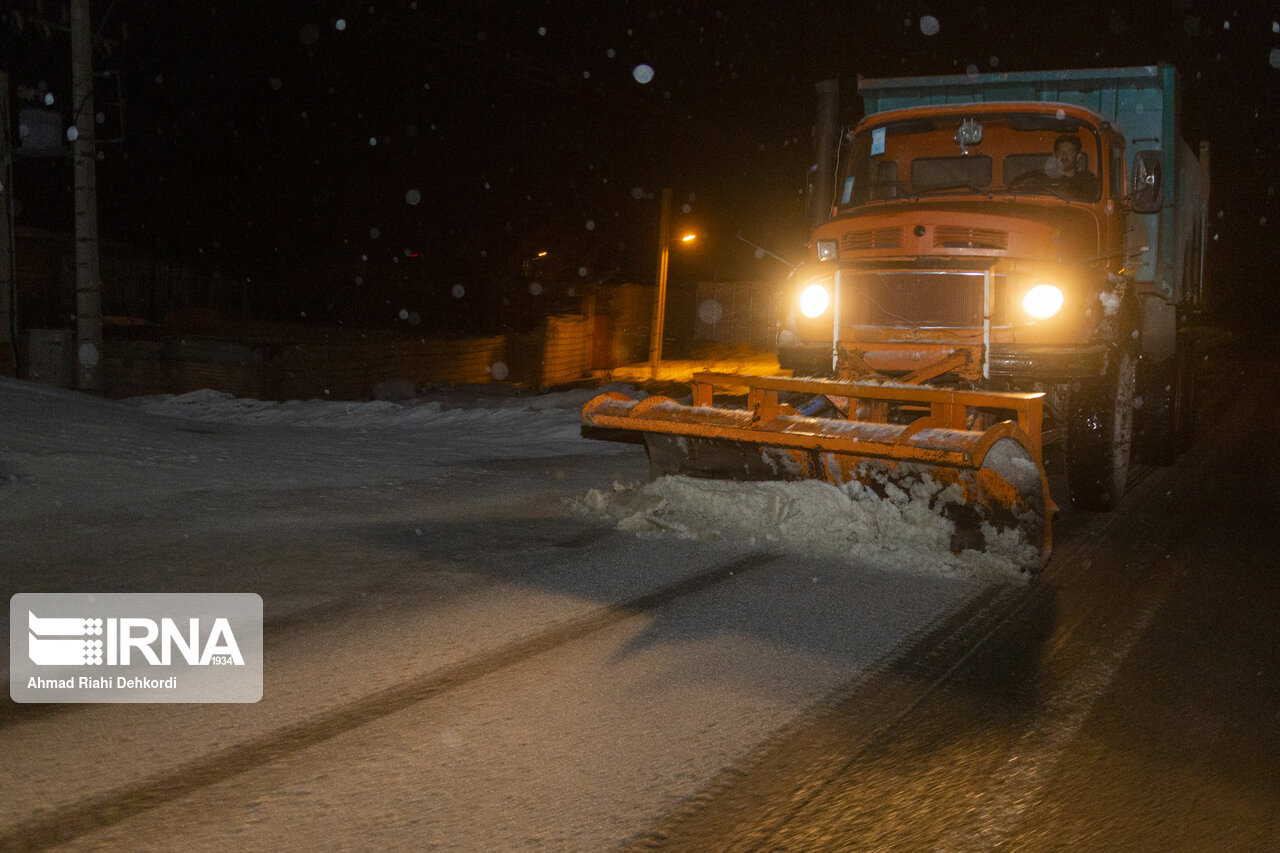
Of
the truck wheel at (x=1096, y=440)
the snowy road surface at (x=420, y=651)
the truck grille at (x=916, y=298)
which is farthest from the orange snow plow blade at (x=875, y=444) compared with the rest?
the truck wheel at (x=1096, y=440)

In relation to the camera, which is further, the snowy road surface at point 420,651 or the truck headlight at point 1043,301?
the truck headlight at point 1043,301

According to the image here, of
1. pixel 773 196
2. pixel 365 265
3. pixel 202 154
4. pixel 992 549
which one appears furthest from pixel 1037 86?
pixel 773 196

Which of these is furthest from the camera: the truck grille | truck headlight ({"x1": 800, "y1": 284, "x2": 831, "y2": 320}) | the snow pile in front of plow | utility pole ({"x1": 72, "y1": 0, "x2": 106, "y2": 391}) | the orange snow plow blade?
utility pole ({"x1": 72, "y1": 0, "x2": 106, "y2": 391})

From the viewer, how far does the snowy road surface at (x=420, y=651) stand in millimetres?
3516

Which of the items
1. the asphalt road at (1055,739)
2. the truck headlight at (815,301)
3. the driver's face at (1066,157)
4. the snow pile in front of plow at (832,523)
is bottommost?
the asphalt road at (1055,739)

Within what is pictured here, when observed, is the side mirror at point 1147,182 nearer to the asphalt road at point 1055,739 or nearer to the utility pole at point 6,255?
the asphalt road at point 1055,739

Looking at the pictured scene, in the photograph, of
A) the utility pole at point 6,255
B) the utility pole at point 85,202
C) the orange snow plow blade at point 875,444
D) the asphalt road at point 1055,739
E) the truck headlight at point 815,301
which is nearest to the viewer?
the asphalt road at point 1055,739

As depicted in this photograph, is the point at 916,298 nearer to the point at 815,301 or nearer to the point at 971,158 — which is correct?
the point at 815,301

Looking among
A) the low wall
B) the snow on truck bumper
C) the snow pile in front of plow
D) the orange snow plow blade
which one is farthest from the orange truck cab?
the low wall

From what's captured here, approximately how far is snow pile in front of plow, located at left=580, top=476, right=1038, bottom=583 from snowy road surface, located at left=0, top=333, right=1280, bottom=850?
2 centimetres

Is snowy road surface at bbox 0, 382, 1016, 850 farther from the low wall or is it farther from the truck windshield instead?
the low wall

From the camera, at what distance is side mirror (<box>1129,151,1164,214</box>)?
8156 millimetres

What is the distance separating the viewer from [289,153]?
3391 cm

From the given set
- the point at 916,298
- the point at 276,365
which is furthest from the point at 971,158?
the point at 276,365
